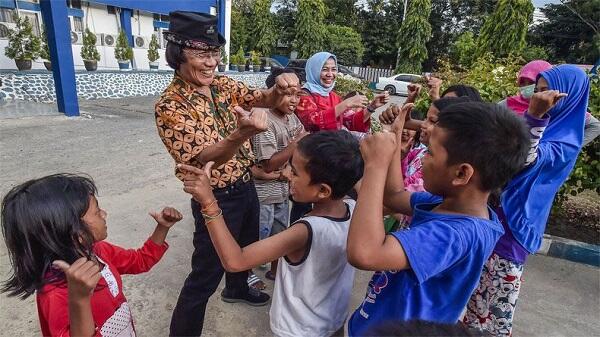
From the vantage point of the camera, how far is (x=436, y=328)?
69 centimetres

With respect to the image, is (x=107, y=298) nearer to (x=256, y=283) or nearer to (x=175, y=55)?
(x=175, y=55)

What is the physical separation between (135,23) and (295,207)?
14441 millimetres

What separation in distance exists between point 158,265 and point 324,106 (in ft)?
5.55

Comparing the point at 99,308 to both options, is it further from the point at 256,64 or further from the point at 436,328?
the point at 256,64

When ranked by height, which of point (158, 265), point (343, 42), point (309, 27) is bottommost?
point (158, 265)

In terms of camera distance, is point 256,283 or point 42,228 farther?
point 256,283

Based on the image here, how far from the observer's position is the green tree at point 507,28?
1866 centimetres

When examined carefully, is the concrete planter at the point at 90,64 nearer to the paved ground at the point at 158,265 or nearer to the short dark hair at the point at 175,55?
the paved ground at the point at 158,265

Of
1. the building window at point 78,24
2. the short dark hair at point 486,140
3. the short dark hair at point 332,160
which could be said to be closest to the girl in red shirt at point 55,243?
the short dark hair at point 332,160

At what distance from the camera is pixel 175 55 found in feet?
5.88

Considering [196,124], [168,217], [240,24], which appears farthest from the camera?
[240,24]

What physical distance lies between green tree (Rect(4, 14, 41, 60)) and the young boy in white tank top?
10310 millimetres

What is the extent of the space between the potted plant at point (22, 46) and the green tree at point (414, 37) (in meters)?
21.1

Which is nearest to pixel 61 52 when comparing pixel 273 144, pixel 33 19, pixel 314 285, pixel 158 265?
pixel 33 19
